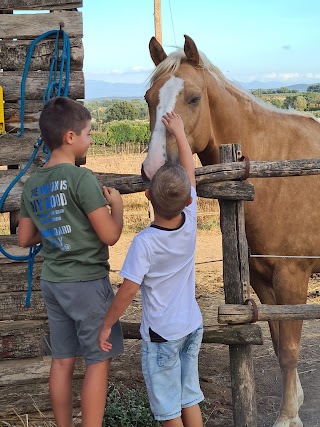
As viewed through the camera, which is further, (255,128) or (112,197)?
(255,128)

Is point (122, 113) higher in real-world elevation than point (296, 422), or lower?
higher

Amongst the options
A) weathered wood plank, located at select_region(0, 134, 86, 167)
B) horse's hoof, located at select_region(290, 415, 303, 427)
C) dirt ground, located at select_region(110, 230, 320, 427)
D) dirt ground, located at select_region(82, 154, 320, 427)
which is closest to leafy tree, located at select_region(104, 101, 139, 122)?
dirt ground, located at select_region(82, 154, 320, 427)

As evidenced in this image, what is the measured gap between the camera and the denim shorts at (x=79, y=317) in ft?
8.45

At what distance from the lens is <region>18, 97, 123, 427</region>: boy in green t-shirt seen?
8.26 ft

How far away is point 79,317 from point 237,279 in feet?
3.18

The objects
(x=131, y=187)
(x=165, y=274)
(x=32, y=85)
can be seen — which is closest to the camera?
(x=165, y=274)

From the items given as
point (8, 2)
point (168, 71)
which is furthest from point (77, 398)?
point (8, 2)

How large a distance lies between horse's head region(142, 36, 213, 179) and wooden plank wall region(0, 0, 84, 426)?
1.49ft

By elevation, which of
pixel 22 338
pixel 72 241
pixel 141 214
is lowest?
pixel 141 214

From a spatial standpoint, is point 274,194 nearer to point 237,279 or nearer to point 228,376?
point 237,279

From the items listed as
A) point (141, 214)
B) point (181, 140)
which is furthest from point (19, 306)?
point (141, 214)

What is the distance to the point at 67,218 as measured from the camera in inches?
99.7

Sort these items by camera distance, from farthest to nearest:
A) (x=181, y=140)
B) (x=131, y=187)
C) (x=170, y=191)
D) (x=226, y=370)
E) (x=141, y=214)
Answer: (x=141, y=214)
(x=226, y=370)
(x=131, y=187)
(x=181, y=140)
(x=170, y=191)

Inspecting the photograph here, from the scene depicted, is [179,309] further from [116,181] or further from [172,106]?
[172,106]
